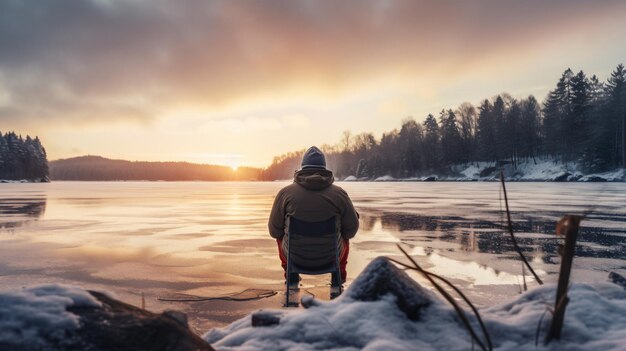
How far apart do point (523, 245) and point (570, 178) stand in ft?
188

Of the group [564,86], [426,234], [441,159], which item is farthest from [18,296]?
[441,159]

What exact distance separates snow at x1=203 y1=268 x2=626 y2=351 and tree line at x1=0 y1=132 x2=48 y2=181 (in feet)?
382

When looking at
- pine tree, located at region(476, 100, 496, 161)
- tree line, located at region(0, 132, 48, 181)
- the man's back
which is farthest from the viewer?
tree line, located at region(0, 132, 48, 181)

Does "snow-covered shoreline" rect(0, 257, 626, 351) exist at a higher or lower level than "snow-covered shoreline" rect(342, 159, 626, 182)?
lower

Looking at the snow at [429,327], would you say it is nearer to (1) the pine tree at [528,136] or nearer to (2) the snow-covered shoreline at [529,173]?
(2) the snow-covered shoreline at [529,173]

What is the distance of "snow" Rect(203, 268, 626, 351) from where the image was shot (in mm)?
1637

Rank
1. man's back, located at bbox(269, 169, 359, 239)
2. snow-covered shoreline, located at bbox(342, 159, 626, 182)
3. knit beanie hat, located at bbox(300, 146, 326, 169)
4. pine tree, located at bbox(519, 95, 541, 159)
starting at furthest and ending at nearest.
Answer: pine tree, located at bbox(519, 95, 541, 159) → snow-covered shoreline, located at bbox(342, 159, 626, 182) → knit beanie hat, located at bbox(300, 146, 326, 169) → man's back, located at bbox(269, 169, 359, 239)

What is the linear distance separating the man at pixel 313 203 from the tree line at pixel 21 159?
113983mm

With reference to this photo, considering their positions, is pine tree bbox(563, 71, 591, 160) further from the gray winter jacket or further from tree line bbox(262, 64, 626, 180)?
the gray winter jacket

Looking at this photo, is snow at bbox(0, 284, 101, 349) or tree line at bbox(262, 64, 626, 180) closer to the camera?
snow at bbox(0, 284, 101, 349)

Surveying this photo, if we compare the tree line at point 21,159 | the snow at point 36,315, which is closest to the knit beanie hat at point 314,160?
the snow at point 36,315

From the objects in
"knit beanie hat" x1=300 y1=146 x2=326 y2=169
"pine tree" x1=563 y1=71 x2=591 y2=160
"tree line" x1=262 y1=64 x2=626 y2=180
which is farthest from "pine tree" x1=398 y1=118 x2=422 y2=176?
"knit beanie hat" x1=300 y1=146 x2=326 y2=169

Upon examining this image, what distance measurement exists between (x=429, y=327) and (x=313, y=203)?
2.86 metres

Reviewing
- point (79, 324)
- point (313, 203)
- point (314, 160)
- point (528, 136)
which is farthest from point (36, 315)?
point (528, 136)
